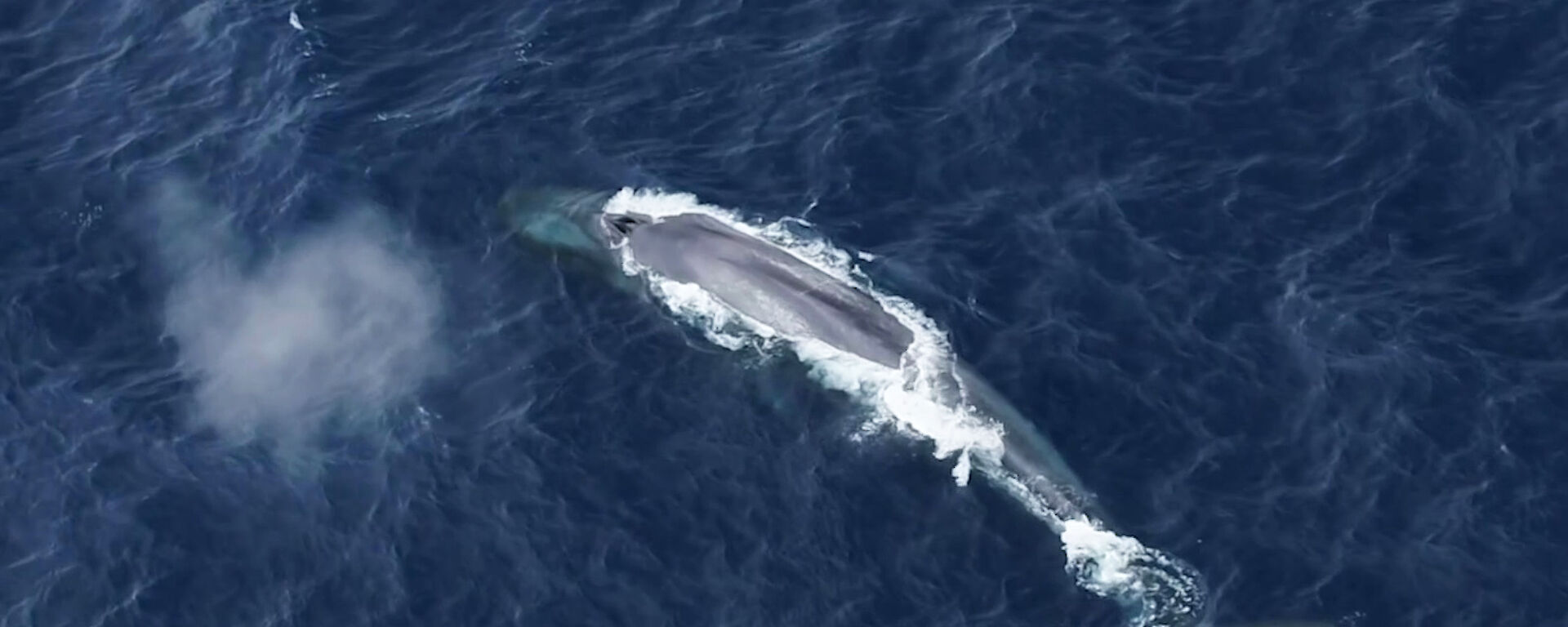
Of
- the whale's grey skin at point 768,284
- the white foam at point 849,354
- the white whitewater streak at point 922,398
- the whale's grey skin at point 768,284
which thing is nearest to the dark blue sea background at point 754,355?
the white whitewater streak at point 922,398

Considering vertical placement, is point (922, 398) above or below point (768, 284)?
below

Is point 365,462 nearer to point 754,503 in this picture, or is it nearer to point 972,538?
point 754,503

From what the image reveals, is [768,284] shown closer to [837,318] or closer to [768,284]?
[768,284]

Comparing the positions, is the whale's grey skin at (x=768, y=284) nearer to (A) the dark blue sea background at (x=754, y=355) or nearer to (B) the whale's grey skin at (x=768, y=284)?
(B) the whale's grey skin at (x=768, y=284)

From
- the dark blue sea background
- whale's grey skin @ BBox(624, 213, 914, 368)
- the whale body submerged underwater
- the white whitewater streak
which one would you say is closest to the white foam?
the white whitewater streak

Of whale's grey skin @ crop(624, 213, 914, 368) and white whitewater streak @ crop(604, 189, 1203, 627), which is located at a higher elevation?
whale's grey skin @ crop(624, 213, 914, 368)

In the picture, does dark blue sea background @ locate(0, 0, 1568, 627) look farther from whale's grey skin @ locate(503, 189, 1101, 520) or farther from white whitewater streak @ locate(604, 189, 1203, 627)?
whale's grey skin @ locate(503, 189, 1101, 520)

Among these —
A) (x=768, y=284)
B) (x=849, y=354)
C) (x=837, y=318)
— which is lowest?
(x=849, y=354)

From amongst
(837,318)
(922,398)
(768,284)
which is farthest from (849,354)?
(768,284)
